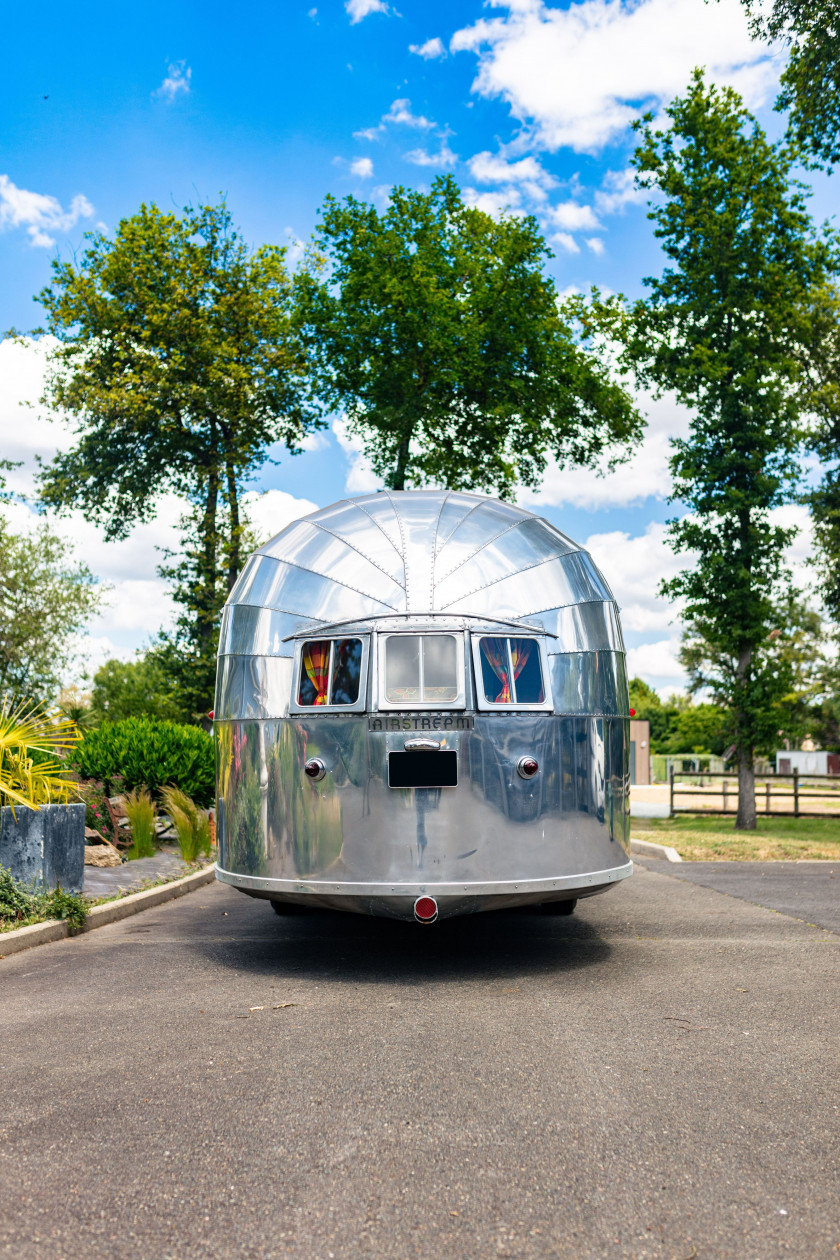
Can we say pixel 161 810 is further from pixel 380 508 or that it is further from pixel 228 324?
pixel 228 324

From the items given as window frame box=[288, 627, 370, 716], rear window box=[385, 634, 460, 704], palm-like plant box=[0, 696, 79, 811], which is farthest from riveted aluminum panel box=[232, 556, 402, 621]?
palm-like plant box=[0, 696, 79, 811]

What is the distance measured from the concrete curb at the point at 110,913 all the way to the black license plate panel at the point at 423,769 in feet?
11.4

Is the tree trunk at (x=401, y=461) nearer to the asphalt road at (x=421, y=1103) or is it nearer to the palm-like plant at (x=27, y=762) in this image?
the palm-like plant at (x=27, y=762)

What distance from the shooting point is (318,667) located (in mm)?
6816

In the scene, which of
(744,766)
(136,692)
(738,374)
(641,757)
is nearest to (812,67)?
(738,374)

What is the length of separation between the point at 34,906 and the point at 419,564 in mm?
4524

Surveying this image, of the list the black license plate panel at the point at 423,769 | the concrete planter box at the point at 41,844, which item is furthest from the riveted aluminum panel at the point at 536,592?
the concrete planter box at the point at 41,844

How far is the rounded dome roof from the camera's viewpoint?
6.87m

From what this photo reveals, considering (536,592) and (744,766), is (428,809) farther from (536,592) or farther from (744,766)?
(744,766)

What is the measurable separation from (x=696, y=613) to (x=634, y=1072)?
19355 mm

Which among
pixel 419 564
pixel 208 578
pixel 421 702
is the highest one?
pixel 208 578

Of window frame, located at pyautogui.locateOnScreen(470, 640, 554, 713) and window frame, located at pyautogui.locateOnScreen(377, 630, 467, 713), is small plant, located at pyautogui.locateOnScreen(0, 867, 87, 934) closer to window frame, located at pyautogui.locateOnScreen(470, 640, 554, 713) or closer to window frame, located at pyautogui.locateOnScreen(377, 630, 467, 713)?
window frame, located at pyautogui.locateOnScreen(377, 630, 467, 713)

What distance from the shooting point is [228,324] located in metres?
29.9

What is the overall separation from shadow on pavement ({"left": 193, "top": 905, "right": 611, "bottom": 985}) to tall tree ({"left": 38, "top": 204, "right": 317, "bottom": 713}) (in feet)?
67.2
